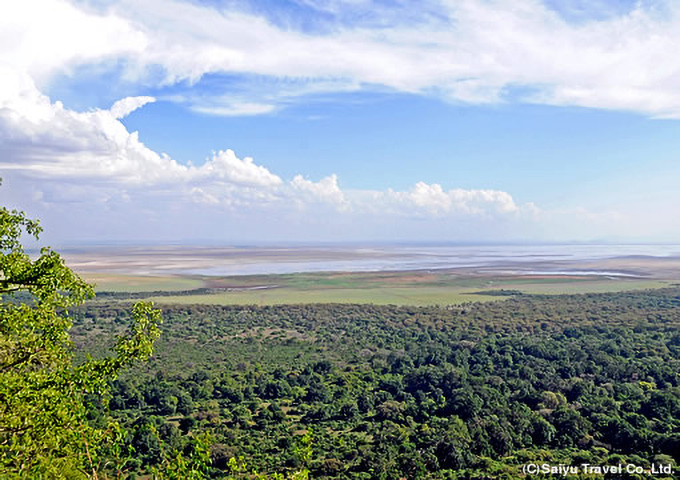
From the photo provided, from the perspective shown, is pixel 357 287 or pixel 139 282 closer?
pixel 357 287

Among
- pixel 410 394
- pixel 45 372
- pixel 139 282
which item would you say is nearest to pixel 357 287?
pixel 139 282

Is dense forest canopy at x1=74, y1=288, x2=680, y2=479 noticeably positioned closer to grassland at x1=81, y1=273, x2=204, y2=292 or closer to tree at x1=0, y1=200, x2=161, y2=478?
tree at x1=0, y1=200, x2=161, y2=478

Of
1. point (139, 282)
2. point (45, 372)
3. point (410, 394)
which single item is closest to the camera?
point (45, 372)

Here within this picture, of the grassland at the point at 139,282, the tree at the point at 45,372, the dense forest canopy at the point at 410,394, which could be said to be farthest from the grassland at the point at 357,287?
the tree at the point at 45,372

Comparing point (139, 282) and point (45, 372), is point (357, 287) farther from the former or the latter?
point (45, 372)

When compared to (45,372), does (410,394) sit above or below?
below

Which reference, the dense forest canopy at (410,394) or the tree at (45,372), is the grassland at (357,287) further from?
the tree at (45,372)

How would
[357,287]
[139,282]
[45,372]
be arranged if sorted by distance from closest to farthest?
1. [45,372]
2. [357,287]
3. [139,282]

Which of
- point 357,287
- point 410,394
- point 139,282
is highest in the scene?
point 139,282

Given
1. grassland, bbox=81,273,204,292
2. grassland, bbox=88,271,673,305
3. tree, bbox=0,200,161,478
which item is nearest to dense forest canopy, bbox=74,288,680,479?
tree, bbox=0,200,161,478
